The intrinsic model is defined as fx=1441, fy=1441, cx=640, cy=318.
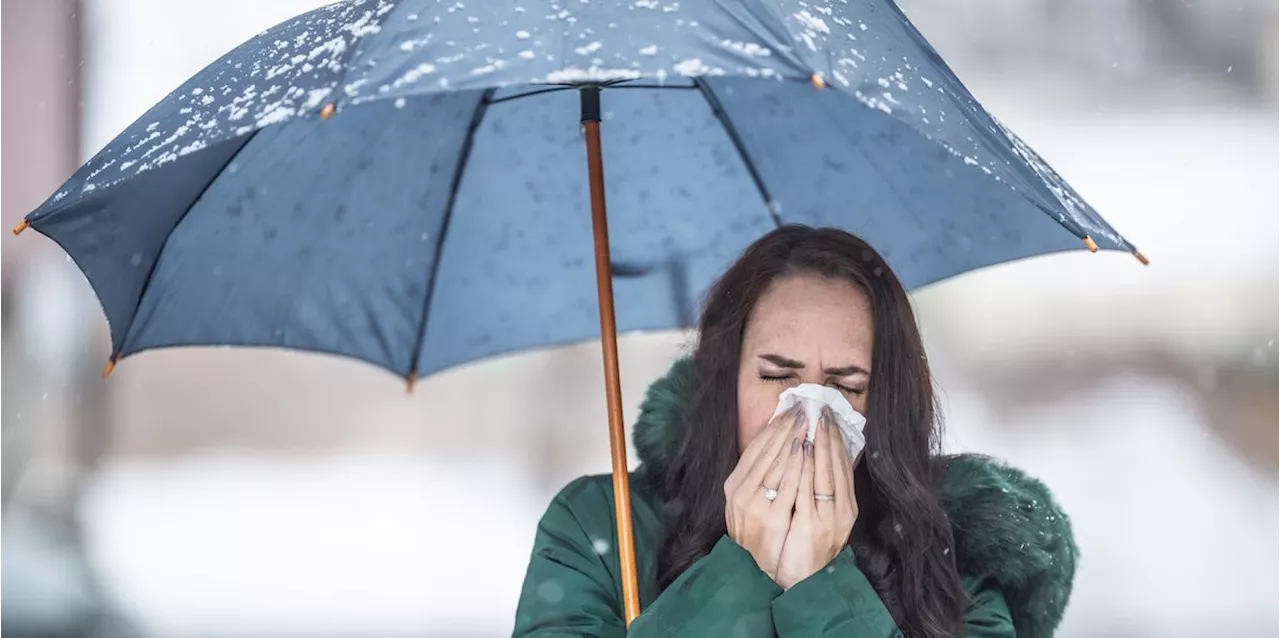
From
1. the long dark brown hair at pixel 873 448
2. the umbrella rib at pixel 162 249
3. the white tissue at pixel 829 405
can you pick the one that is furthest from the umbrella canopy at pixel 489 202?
the white tissue at pixel 829 405

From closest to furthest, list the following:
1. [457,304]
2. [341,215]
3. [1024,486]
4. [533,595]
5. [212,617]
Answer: [533,595], [1024,486], [341,215], [457,304], [212,617]

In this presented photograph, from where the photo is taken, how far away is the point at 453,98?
2387 mm

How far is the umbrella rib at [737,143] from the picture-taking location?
2498 millimetres

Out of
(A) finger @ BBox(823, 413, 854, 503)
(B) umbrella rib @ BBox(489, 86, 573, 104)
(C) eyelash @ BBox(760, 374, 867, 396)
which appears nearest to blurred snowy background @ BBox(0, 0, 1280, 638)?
(B) umbrella rib @ BBox(489, 86, 573, 104)

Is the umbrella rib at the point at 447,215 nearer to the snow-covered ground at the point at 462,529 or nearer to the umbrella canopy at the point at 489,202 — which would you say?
the umbrella canopy at the point at 489,202

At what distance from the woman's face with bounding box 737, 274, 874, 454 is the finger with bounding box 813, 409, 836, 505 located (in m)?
0.15

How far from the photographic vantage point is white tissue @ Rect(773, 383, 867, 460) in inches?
72.6

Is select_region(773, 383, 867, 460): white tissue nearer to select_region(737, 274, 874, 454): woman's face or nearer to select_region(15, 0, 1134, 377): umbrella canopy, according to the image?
select_region(737, 274, 874, 454): woman's face

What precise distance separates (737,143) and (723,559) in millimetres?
950

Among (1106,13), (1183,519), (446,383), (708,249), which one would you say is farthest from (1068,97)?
(708,249)

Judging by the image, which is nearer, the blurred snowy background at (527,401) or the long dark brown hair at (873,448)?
the long dark brown hair at (873,448)

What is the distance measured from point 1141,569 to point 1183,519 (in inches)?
11.3

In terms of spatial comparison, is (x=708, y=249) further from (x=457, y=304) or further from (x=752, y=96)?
(x=457, y=304)

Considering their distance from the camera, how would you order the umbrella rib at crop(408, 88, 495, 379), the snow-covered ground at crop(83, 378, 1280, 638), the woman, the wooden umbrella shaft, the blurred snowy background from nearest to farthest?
the woman → the wooden umbrella shaft → the umbrella rib at crop(408, 88, 495, 379) → the blurred snowy background → the snow-covered ground at crop(83, 378, 1280, 638)
